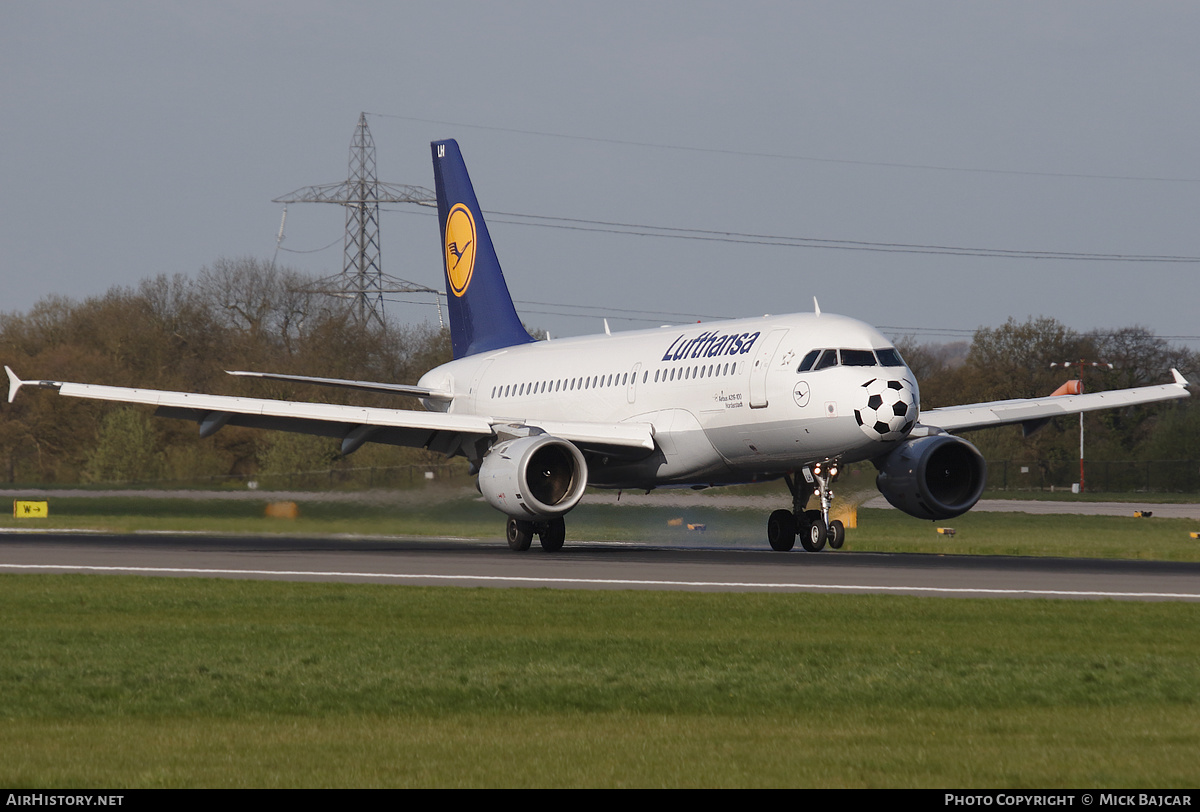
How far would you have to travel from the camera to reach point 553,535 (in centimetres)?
2983

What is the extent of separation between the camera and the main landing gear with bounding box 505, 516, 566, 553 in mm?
29312

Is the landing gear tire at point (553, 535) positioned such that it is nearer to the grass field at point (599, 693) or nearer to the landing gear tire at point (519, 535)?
the landing gear tire at point (519, 535)

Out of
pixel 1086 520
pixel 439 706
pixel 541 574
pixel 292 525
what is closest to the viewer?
pixel 439 706

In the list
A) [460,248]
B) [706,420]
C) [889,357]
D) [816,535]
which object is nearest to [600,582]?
[706,420]

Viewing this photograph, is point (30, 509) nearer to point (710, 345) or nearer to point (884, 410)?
point (710, 345)

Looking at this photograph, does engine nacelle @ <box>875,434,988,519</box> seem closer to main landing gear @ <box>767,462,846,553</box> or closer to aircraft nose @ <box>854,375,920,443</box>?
main landing gear @ <box>767,462,846,553</box>

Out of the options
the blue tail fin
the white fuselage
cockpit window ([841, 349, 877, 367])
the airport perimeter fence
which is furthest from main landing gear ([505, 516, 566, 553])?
the airport perimeter fence

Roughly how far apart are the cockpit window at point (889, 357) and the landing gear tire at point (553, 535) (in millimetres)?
7388

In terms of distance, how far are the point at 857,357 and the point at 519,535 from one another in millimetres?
7737

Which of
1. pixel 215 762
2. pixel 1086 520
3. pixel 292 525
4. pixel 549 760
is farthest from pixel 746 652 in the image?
pixel 1086 520

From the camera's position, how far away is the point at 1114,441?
95.4 m

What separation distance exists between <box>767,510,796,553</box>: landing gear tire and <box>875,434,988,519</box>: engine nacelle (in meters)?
1.86

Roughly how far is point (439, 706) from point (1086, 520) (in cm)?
3724
